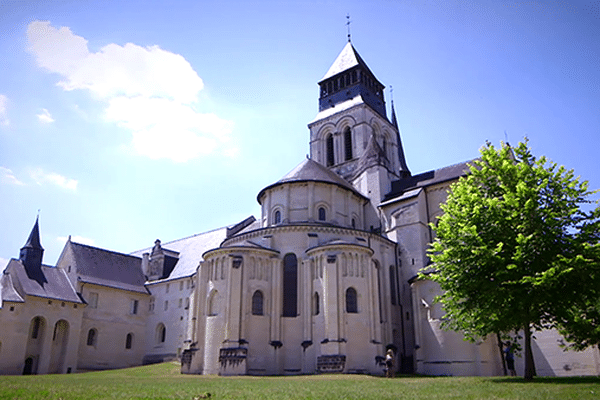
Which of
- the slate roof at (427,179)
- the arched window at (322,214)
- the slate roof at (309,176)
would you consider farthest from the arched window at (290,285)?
the slate roof at (427,179)

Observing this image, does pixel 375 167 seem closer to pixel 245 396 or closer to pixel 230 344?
pixel 230 344

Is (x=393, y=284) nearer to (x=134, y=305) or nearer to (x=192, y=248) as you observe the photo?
(x=192, y=248)

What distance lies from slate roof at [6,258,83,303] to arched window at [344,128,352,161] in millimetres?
32142

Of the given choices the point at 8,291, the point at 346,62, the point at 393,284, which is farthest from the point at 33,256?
the point at 346,62

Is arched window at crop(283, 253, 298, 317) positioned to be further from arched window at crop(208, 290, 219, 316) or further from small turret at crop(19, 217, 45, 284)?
small turret at crop(19, 217, 45, 284)

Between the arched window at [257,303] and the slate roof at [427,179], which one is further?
the slate roof at [427,179]

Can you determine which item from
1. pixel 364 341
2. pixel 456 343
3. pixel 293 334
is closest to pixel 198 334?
pixel 293 334

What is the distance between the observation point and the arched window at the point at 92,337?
48881 mm

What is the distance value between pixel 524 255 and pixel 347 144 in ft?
127

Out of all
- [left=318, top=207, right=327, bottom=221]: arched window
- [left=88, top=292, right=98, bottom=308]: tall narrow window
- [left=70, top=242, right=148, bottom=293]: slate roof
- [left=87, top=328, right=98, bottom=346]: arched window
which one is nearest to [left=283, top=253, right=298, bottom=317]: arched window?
[left=318, top=207, right=327, bottom=221]: arched window

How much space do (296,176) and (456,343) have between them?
61.0ft

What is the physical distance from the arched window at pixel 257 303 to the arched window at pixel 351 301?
6.41 metres

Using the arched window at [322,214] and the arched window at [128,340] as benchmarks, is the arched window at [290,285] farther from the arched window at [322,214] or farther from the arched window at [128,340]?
the arched window at [128,340]

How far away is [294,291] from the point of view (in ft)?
119
